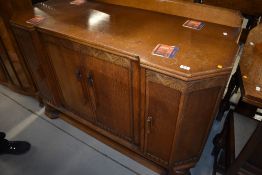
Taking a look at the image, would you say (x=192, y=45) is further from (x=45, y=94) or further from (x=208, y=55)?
(x=45, y=94)

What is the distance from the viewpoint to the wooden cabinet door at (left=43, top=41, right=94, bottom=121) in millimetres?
1317

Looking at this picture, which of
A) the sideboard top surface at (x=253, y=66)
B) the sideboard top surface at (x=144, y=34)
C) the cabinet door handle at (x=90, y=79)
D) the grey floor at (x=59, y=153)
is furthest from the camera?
the grey floor at (x=59, y=153)

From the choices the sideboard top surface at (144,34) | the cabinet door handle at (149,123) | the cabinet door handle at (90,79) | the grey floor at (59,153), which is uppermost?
the sideboard top surface at (144,34)

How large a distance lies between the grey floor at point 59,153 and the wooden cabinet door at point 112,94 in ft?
0.78

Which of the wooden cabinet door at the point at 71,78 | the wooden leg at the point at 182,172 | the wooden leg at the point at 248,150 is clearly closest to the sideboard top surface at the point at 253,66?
the wooden leg at the point at 248,150

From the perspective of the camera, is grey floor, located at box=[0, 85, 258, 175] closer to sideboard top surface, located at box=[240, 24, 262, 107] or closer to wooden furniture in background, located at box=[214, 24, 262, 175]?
wooden furniture in background, located at box=[214, 24, 262, 175]

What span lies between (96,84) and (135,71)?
35 cm

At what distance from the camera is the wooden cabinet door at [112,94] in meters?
1.16

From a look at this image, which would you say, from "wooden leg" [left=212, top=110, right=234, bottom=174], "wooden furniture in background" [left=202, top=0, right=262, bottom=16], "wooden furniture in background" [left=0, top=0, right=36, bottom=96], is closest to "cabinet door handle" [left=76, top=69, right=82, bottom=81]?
"wooden furniture in background" [left=0, top=0, right=36, bottom=96]

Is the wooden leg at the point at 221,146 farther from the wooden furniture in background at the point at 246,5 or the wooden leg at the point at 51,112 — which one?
the wooden leg at the point at 51,112

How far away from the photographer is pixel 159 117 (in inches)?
44.9

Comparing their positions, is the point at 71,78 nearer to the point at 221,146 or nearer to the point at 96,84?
the point at 96,84

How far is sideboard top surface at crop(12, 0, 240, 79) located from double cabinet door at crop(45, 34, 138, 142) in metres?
0.08

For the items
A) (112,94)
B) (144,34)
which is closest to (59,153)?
(112,94)
